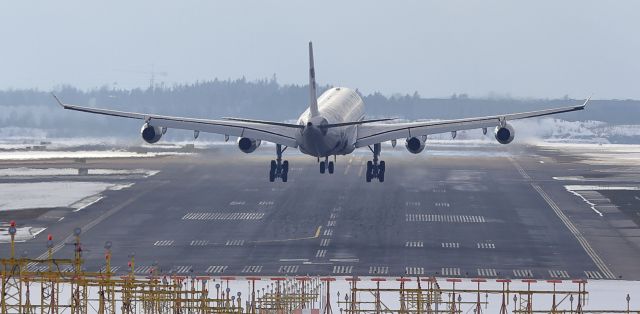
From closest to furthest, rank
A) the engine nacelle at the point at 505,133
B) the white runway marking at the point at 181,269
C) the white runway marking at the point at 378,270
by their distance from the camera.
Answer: the white runway marking at the point at 378,270, the white runway marking at the point at 181,269, the engine nacelle at the point at 505,133

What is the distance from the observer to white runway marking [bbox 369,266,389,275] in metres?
80.0

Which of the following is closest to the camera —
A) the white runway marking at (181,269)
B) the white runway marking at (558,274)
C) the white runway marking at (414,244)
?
the white runway marking at (558,274)

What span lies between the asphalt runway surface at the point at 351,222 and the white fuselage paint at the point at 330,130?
6028 mm

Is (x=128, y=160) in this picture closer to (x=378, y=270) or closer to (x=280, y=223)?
(x=280, y=223)

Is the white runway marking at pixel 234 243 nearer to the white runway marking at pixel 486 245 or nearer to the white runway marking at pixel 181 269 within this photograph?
the white runway marking at pixel 181 269

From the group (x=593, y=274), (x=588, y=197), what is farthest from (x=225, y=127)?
(x=593, y=274)

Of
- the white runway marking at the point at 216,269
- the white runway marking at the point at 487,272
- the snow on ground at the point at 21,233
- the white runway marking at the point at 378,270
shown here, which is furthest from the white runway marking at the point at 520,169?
the white runway marking at the point at 216,269

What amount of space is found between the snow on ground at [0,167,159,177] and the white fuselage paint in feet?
99.9

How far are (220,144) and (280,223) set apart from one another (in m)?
71.1

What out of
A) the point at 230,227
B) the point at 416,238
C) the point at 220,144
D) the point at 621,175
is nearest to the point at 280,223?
the point at 230,227

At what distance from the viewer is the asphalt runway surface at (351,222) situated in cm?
8412

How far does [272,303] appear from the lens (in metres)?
64.4

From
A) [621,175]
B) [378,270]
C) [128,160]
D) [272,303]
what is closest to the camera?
[272,303]

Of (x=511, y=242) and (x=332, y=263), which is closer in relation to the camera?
(x=332, y=263)
